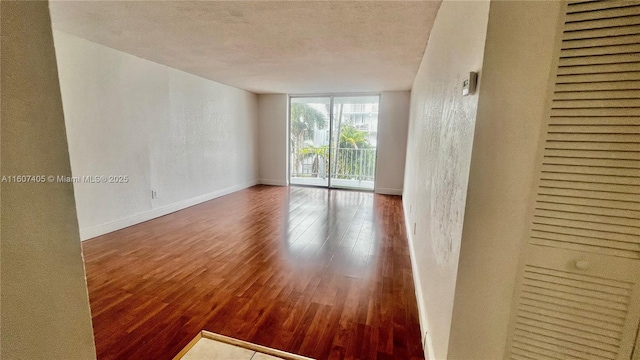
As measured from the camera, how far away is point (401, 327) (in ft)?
5.37

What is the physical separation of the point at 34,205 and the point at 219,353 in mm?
1255

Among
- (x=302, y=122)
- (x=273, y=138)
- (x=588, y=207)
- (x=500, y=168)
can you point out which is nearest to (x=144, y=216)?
(x=273, y=138)

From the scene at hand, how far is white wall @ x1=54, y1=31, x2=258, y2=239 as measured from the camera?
9.02 ft

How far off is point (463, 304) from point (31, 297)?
3.99 feet

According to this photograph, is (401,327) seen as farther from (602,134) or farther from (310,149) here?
(310,149)

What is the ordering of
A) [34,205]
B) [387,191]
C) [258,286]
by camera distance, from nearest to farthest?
[34,205] → [258,286] → [387,191]

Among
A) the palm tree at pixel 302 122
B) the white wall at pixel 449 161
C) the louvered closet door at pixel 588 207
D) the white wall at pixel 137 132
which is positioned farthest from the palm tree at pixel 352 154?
the louvered closet door at pixel 588 207

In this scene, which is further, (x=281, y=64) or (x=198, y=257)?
(x=281, y=64)

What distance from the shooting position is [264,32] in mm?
2334

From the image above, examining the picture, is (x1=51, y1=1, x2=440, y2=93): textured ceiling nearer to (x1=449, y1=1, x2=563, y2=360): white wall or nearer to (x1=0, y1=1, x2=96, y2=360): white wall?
(x1=449, y1=1, x2=563, y2=360): white wall

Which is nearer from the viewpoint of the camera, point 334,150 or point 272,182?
point 334,150

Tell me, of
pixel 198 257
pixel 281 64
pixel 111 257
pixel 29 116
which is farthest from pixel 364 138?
pixel 29 116

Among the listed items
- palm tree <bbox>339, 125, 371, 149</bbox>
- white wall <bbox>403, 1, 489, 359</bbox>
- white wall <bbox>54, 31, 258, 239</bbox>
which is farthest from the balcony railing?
white wall <bbox>403, 1, 489, 359</bbox>

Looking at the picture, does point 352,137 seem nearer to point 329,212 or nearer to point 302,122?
point 302,122
